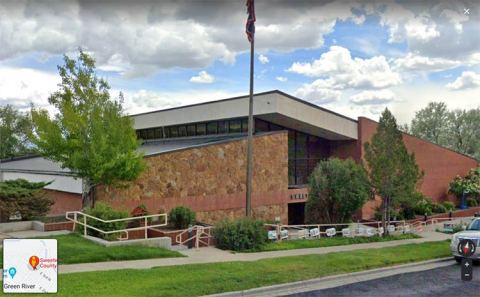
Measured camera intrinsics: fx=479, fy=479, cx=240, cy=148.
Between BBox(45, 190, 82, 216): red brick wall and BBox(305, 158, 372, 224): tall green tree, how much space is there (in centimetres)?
1248

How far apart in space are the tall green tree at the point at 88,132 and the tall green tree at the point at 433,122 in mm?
55861

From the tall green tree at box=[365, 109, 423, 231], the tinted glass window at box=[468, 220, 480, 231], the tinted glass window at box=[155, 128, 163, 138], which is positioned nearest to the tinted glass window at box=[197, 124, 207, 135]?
the tinted glass window at box=[155, 128, 163, 138]

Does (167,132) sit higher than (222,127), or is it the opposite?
(167,132)

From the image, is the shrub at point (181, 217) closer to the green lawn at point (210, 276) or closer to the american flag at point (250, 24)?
the green lawn at point (210, 276)

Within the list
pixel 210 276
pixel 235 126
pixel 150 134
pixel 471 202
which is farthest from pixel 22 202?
pixel 471 202

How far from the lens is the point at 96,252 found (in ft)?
43.0

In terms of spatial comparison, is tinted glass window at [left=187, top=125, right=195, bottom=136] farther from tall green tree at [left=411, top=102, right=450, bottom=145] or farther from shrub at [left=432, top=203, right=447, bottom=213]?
tall green tree at [left=411, top=102, right=450, bottom=145]

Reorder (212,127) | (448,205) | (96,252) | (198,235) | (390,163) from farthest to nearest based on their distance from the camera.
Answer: (448,205) → (212,127) → (390,163) → (198,235) → (96,252)

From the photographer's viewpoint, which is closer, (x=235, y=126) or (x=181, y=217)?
(x=181, y=217)

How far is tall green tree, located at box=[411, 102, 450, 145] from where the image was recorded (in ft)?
216

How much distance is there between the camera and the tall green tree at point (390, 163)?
2325cm

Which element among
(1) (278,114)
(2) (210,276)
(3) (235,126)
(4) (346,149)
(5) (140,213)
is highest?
(1) (278,114)

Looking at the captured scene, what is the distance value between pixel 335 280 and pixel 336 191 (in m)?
13.3

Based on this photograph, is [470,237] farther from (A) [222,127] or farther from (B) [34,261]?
(A) [222,127]
